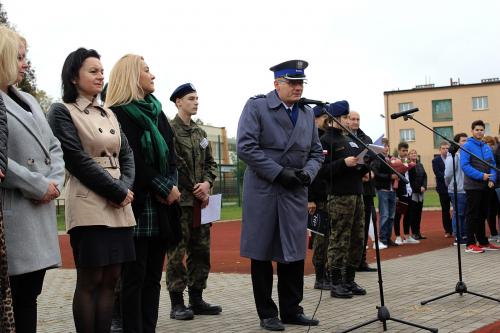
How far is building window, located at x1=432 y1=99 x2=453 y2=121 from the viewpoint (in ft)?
264

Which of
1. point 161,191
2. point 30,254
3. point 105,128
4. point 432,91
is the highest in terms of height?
point 432,91

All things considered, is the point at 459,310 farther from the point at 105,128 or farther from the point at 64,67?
the point at 64,67

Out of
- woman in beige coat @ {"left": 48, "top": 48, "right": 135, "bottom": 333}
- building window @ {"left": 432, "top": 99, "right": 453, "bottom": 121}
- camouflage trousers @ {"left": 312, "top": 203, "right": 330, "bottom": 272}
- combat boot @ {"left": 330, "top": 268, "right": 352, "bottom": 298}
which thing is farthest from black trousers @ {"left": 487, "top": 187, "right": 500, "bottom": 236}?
building window @ {"left": 432, "top": 99, "right": 453, "bottom": 121}

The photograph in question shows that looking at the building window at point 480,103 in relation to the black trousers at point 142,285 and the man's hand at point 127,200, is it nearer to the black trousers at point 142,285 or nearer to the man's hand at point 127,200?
the black trousers at point 142,285

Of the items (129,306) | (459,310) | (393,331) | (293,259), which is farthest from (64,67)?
(459,310)

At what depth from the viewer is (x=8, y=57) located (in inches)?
149

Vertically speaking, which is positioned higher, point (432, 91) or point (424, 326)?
point (432, 91)

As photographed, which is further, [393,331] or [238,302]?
[238,302]

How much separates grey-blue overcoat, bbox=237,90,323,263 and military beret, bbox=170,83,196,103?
35.1 inches

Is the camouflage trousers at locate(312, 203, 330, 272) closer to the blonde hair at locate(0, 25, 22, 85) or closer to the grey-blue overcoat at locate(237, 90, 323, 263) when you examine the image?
the grey-blue overcoat at locate(237, 90, 323, 263)

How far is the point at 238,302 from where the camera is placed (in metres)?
7.31

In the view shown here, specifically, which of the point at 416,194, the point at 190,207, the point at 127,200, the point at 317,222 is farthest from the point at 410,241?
the point at 127,200

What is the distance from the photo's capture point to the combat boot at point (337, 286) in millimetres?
7320

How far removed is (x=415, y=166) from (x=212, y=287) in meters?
7.54
